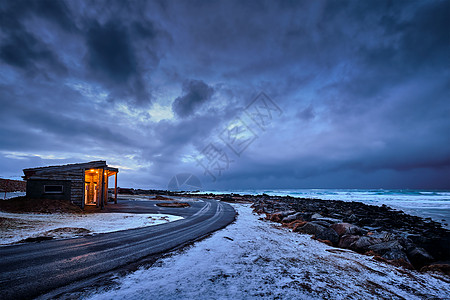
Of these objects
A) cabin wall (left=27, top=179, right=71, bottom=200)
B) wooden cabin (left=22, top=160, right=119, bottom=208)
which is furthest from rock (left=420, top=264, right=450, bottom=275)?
cabin wall (left=27, top=179, right=71, bottom=200)

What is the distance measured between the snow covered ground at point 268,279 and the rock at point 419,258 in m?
1.78

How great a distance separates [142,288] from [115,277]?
3.17 ft

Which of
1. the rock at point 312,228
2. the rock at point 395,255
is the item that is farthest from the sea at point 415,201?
the rock at point 395,255

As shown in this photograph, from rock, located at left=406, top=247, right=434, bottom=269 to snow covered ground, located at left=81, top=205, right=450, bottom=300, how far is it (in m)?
1.78

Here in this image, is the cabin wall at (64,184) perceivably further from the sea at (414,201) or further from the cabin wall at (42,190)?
the sea at (414,201)

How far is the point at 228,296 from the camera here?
3326mm

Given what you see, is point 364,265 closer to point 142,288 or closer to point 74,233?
point 142,288

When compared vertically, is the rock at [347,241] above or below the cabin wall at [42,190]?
below

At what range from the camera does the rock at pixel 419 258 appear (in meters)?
6.90

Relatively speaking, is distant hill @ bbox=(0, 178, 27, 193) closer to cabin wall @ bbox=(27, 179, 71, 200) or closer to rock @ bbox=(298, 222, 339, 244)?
cabin wall @ bbox=(27, 179, 71, 200)

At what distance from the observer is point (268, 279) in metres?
4.12

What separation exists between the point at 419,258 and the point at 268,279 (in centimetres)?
712

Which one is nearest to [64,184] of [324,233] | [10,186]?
[324,233]

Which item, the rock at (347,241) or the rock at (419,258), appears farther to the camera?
the rock at (347,241)
